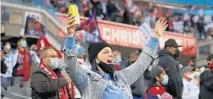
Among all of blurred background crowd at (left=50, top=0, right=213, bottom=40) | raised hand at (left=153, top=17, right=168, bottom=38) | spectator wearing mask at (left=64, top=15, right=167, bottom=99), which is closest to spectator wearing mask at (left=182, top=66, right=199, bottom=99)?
raised hand at (left=153, top=17, right=168, bottom=38)

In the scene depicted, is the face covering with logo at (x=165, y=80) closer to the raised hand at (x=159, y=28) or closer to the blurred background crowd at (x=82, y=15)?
the blurred background crowd at (x=82, y=15)

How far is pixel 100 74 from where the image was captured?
634cm

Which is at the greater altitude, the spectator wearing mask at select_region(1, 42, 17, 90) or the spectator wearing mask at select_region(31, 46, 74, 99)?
the spectator wearing mask at select_region(31, 46, 74, 99)

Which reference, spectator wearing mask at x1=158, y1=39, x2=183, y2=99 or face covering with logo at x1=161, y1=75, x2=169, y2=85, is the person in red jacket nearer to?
spectator wearing mask at x1=158, y1=39, x2=183, y2=99

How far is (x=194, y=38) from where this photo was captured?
84.1ft

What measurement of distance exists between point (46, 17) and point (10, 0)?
1.30 metres

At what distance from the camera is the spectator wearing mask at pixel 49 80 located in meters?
7.09

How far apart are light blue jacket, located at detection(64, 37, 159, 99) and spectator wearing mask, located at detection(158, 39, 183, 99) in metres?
2.48

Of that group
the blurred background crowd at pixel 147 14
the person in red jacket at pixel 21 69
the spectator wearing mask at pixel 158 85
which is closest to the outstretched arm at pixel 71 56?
the spectator wearing mask at pixel 158 85

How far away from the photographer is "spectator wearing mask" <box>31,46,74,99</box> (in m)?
7.09

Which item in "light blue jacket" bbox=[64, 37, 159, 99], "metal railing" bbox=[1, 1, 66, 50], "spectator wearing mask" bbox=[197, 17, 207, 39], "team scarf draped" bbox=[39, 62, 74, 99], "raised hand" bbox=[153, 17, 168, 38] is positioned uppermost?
"raised hand" bbox=[153, 17, 168, 38]

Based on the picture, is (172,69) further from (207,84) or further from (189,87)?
(189,87)

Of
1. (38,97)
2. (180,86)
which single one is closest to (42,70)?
(38,97)

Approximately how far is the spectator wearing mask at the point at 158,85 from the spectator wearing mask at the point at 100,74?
2.04 m
